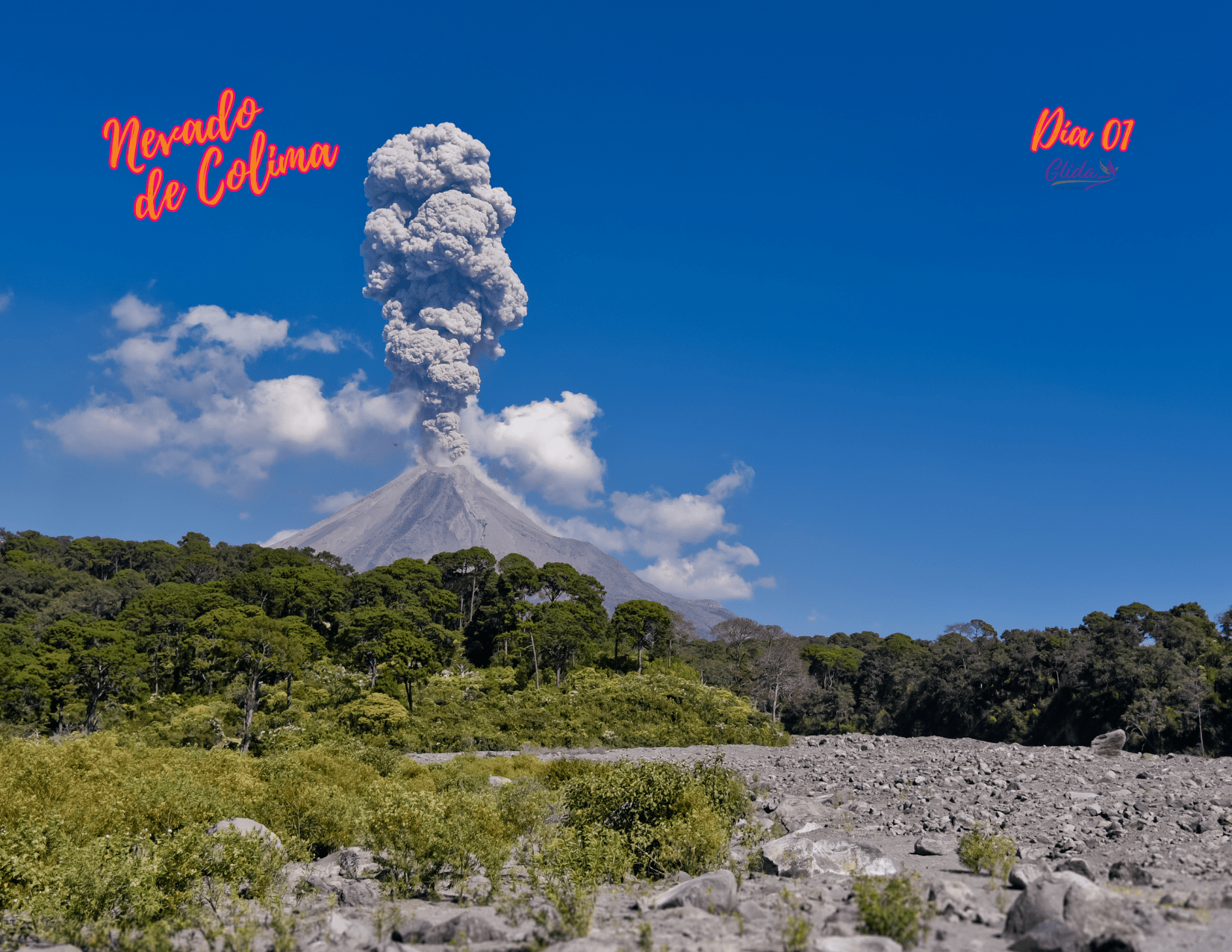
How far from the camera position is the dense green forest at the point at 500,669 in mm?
40969

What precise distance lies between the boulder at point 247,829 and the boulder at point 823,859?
9179mm

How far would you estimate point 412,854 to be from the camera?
13.8 meters

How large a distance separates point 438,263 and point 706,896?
14551 cm

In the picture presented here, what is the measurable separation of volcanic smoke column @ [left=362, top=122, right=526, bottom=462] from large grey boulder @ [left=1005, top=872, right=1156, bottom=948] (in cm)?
14479

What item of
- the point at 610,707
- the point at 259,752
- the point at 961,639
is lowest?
the point at 259,752

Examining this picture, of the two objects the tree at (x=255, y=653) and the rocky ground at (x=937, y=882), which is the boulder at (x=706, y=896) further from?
the tree at (x=255, y=653)

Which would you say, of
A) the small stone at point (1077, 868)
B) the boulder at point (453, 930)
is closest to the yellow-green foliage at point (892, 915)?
the small stone at point (1077, 868)

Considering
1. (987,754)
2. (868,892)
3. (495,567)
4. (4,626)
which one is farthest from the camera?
(495,567)

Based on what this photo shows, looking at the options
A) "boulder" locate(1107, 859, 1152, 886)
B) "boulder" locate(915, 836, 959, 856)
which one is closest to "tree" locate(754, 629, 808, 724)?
"boulder" locate(915, 836, 959, 856)

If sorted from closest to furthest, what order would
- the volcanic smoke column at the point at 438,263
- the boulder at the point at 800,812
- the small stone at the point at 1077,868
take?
the small stone at the point at 1077,868 → the boulder at the point at 800,812 → the volcanic smoke column at the point at 438,263

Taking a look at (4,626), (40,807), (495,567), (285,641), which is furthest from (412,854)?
(495,567)

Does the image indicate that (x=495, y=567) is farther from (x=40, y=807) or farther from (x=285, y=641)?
(x=40, y=807)

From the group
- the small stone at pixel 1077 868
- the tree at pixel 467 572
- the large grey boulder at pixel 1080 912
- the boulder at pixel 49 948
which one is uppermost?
the tree at pixel 467 572

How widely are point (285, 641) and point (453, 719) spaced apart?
10.4 metres
